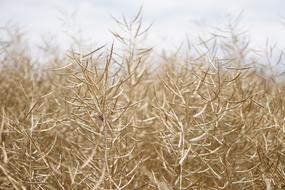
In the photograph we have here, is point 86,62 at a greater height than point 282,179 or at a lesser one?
greater

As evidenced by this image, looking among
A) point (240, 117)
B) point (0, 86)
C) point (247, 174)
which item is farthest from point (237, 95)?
point (0, 86)

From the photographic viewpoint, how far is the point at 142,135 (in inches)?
39.0

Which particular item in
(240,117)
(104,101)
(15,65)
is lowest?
(15,65)

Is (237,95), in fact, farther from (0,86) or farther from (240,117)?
(0,86)

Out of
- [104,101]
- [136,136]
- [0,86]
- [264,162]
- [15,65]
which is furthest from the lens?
[15,65]

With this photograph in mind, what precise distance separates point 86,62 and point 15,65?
119cm

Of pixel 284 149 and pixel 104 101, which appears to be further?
pixel 284 149

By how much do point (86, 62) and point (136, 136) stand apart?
13.7 inches

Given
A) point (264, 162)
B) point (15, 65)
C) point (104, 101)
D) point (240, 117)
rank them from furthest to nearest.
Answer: point (15, 65) < point (240, 117) < point (264, 162) < point (104, 101)

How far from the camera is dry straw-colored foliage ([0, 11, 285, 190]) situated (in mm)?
639

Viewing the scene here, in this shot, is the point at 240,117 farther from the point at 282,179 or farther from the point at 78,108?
the point at 78,108

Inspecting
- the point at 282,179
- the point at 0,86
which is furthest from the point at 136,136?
the point at 0,86

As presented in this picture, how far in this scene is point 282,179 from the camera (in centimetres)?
73

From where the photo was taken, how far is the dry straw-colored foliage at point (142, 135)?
0.64 m
